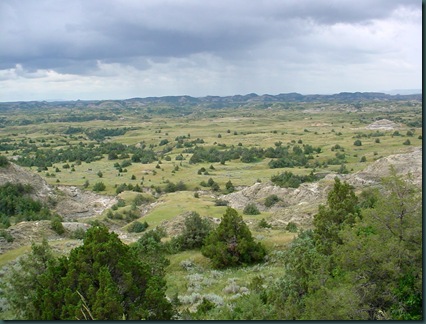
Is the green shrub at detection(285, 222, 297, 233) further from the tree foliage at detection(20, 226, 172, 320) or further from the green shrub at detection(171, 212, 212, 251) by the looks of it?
the tree foliage at detection(20, 226, 172, 320)

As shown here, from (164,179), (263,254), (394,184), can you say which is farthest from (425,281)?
(164,179)

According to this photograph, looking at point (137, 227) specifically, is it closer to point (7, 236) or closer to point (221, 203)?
point (7, 236)

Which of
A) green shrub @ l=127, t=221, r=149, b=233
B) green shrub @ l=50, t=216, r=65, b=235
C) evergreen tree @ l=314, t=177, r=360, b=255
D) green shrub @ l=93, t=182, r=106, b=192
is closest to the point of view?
evergreen tree @ l=314, t=177, r=360, b=255

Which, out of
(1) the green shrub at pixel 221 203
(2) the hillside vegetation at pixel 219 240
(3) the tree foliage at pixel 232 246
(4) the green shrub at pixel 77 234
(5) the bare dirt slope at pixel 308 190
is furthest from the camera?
(1) the green shrub at pixel 221 203

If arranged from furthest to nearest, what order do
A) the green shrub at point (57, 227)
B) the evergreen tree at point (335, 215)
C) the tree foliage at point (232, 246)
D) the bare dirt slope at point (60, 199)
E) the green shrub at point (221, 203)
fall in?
the bare dirt slope at point (60, 199), the green shrub at point (221, 203), the green shrub at point (57, 227), the tree foliage at point (232, 246), the evergreen tree at point (335, 215)

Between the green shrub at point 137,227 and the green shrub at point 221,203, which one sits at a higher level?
the green shrub at point 137,227

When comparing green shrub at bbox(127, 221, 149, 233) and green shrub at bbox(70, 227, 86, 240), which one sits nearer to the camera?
green shrub at bbox(70, 227, 86, 240)

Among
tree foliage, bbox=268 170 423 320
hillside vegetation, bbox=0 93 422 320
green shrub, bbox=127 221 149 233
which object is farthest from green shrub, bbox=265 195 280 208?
tree foliage, bbox=268 170 423 320

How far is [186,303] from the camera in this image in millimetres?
19031

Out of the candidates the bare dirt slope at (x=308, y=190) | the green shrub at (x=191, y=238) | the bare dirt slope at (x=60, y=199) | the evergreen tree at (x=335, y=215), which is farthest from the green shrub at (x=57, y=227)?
the evergreen tree at (x=335, y=215)

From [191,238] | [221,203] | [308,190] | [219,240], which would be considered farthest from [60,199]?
[219,240]

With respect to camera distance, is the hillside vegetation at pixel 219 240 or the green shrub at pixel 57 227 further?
the green shrub at pixel 57 227

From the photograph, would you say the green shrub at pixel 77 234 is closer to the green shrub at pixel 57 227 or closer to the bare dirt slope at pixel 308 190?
the green shrub at pixel 57 227

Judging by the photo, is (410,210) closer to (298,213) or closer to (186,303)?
(186,303)
